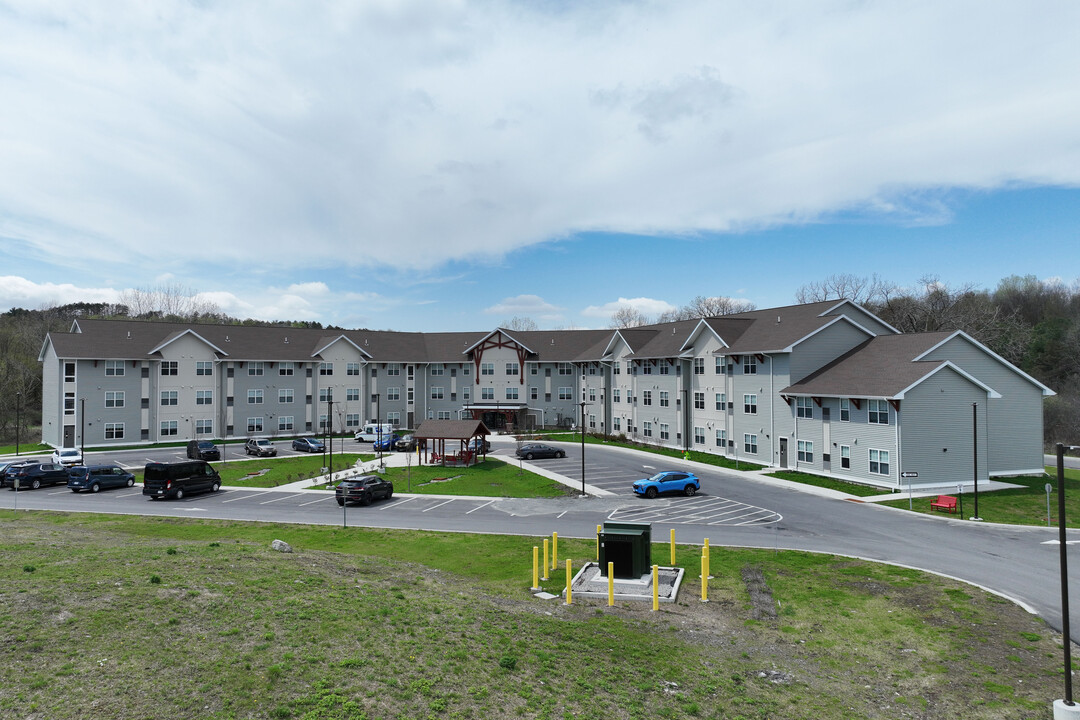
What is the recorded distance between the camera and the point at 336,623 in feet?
41.9

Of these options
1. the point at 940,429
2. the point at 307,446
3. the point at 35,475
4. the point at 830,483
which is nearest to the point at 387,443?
the point at 307,446

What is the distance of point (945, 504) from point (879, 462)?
7009 mm

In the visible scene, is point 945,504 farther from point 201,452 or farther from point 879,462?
point 201,452

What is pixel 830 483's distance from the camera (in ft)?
128

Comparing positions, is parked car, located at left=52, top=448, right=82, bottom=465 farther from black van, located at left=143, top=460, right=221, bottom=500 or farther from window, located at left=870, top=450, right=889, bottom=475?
window, located at left=870, top=450, right=889, bottom=475

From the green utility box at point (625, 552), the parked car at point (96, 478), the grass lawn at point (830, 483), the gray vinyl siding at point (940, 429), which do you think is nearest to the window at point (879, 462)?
the gray vinyl siding at point (940, 429)

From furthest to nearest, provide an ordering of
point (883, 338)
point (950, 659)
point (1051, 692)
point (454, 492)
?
1. point (883, 338)
2. point (454, 492)
3. point (950, 659)
4. point (1051, 692)

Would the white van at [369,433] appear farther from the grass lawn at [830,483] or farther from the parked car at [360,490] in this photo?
the grass lawn at [830,483]

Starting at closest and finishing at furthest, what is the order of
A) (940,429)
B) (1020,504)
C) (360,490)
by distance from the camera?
(1020,504)
(360,490)
(940,429)

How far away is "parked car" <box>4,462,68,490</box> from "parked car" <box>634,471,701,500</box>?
3752cm

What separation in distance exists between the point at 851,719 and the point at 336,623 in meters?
10.2

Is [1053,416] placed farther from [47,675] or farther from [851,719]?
[47,675]

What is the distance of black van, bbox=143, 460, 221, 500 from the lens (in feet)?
117

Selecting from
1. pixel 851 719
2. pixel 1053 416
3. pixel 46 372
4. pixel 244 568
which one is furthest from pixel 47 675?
pixel 1053 416
